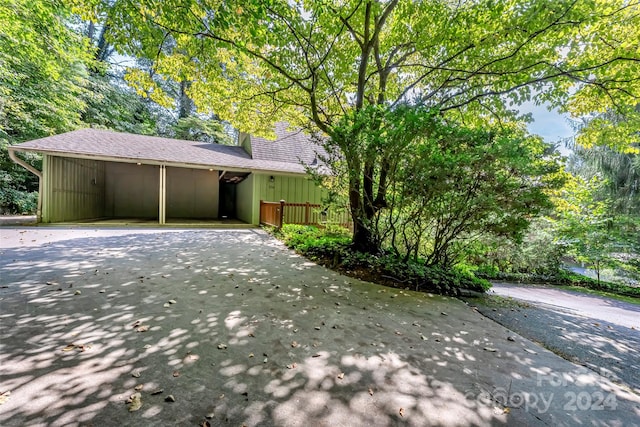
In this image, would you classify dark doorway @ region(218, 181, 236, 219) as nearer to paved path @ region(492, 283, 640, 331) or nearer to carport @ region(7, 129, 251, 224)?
carport @ region(7, 129, 251, 224)

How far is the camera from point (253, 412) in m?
1.62

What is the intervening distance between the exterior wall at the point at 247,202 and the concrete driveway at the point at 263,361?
7606 mm

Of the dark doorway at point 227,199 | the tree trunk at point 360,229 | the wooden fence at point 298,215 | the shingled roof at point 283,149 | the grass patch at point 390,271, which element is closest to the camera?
the grass patch at point 390,271

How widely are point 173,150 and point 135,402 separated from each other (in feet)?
38.8

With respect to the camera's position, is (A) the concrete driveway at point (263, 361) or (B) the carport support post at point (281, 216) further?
(B) the carport support post at point (281, 216)

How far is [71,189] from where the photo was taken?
33.3 ft

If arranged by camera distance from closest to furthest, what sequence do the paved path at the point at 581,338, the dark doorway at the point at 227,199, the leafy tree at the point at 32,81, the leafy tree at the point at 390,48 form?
the paved path at the point at 581,338 → the leafy tree at the point at 390,48 → the leafy tree at the point at 32,81 → the dark doorway at the point at 227,199

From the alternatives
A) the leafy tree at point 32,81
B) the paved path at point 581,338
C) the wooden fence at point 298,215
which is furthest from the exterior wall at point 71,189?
the paved path at point 581,338

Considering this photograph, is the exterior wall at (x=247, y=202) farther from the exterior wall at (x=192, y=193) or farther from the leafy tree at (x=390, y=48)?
the leafy tree at (x=390, y=48)

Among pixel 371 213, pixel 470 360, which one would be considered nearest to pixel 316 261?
pixel 371 213

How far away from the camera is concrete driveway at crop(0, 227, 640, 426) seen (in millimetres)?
1642

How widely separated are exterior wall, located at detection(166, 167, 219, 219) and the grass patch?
9.73 metres

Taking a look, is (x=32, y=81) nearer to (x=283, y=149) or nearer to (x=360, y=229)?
(x=283, y=149)

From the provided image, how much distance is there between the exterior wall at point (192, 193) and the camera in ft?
44.9
